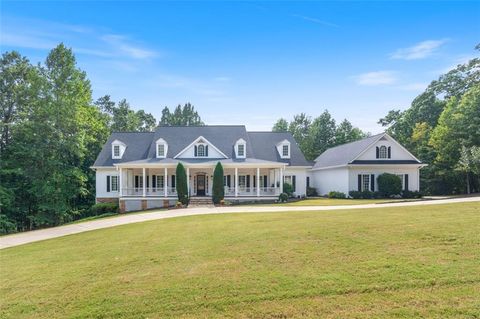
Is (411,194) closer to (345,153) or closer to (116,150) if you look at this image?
(345,153)

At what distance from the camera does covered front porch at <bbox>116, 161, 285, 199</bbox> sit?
28.3 metres

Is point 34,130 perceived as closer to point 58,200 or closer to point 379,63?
point 58,200

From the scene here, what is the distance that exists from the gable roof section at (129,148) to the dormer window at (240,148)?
9.42 m

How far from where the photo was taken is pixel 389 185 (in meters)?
29.6

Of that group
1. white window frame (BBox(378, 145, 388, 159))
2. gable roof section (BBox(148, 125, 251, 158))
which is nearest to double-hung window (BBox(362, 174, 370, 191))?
white window frame (BBox(378, 145, 388, 159))

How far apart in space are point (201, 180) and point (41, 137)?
48.4 ft

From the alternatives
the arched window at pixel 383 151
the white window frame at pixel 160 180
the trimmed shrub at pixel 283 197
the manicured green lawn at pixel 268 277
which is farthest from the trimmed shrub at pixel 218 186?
the manicured green lawn at pixel 268 277

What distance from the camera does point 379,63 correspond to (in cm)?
1784

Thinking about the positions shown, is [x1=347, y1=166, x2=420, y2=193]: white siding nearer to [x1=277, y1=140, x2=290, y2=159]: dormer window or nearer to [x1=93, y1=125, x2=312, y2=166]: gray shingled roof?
[x1=93, y1=125, x2=312, y2=166]: gray shingled roof

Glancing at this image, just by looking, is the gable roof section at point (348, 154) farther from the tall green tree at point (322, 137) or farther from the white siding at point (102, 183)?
the white siding at point (102, 183)

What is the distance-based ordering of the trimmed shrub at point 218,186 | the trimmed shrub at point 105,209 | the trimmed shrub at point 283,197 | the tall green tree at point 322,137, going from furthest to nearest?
the tall green tree at point 322,137 < the trimmed shrub at point 105,209 < the trimmed shrub at point 283,197 < the trimmed shrub at point 218,186

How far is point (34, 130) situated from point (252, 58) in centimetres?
2145

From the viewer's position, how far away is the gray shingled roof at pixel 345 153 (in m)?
31.7

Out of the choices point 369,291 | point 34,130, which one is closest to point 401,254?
point 369,291
